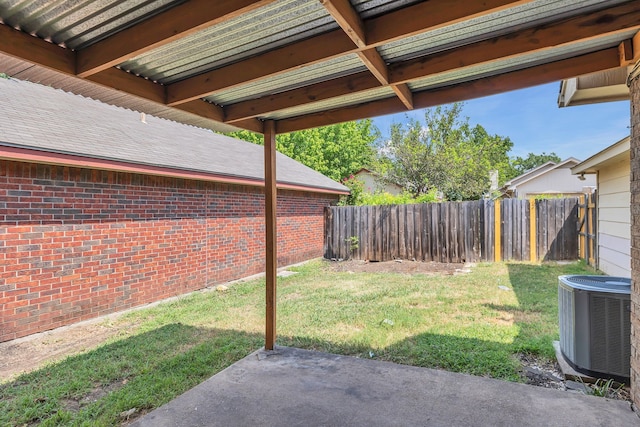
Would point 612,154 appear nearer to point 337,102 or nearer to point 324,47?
point 337,102

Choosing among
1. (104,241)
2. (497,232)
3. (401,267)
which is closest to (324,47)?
(104,241)

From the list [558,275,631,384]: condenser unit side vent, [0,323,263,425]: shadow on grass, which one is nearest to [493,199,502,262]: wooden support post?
[558,275,631,384]: condenser unit side vent

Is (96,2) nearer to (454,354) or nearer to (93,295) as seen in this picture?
→ (454,354)

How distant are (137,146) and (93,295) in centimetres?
260

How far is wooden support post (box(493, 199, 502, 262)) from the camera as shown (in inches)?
380

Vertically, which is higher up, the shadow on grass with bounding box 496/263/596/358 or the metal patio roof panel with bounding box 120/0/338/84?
the metal patio roof panel with bounding box 120/0/338/84

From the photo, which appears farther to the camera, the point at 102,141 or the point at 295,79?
the point at 102,141

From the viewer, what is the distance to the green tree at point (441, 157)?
1767 cm

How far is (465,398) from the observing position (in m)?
2.83

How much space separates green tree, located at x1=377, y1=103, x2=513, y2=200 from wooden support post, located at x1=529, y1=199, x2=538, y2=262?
27.1 ft

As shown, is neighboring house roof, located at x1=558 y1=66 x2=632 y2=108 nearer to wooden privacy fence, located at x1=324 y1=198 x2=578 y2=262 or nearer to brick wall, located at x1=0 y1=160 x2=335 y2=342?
brick wall, located at x1=0 y1=160 x2=335 y2=342

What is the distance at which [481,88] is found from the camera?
2.94 metres

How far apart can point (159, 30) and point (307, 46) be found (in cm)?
89

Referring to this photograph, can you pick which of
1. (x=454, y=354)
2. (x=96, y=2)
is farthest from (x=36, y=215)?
(x=454, y=354)
